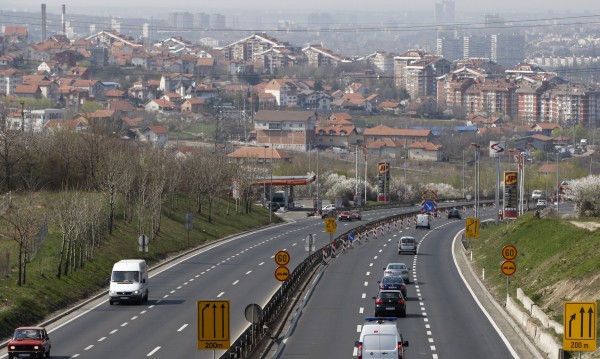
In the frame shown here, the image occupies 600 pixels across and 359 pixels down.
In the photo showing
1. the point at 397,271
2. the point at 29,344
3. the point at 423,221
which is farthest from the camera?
the point at 423,221

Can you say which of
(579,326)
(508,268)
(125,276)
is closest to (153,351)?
(125,276)

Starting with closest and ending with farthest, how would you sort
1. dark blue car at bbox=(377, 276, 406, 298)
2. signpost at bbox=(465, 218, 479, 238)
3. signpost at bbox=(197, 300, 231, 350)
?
signpost at bbox=(197, 300, 231, 350) < dark blue car at bbox=(377, 276, 406, 298) < signpost at bbox=(465, 218, 479, 238)

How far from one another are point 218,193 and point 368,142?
337ft

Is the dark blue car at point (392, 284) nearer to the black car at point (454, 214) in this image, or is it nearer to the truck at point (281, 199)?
the black car at point (454, 214)

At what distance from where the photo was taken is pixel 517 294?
47.4 meters

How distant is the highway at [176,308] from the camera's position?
3622cm

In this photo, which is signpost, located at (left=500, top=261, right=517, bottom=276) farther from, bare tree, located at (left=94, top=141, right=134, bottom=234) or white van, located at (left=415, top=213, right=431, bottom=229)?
white van, located at (left=415, top=213, right=431, bottom=229)

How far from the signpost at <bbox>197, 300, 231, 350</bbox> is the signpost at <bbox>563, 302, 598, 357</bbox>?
7.63 m

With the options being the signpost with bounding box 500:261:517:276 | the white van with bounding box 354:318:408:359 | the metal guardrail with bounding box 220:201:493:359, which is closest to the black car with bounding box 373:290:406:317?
the metal guardrail with bounding box 220:201:493:359

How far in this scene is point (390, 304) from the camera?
138 ft

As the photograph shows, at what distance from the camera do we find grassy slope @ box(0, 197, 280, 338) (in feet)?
142

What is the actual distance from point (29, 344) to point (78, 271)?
64.4ft

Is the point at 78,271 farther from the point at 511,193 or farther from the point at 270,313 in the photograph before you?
the point at 511,193

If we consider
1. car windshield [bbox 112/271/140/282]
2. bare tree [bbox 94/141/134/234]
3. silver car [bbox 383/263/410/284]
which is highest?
bare tree [bbox 94/141/134/234]
